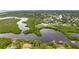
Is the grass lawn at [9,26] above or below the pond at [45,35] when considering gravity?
above

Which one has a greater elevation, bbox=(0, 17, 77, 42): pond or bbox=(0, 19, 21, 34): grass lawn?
bbox=(0, 19, 21, 34): grass lawn

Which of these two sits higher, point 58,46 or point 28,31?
point 28,31

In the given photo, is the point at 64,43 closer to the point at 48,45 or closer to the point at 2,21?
the point at 48,45

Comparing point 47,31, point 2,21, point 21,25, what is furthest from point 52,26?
point 2,21
